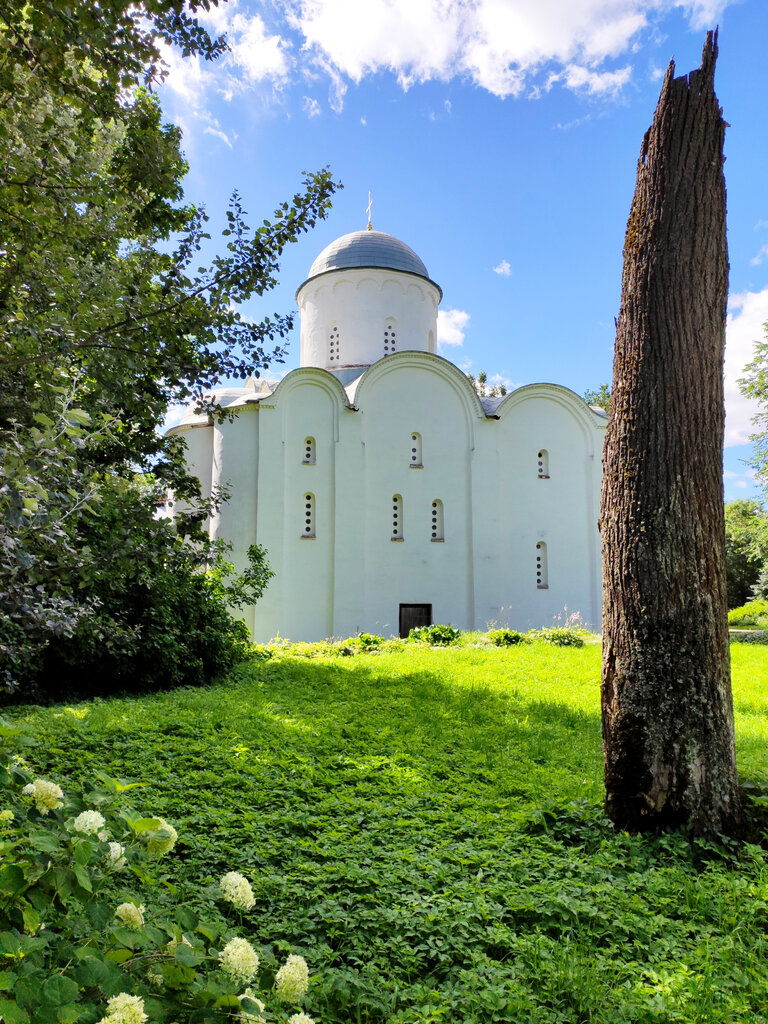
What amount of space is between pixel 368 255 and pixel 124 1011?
2202cm

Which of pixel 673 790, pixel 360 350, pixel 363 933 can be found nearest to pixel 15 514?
pixel 363 933

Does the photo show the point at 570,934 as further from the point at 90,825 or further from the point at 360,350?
the point at 360,350

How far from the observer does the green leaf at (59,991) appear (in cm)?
138

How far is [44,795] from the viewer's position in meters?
1.85

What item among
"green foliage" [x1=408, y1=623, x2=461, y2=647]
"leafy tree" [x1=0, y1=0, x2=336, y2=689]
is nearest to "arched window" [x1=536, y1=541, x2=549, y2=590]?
"green foliage" [x1=408, y1=623, x2=461, y2=647]

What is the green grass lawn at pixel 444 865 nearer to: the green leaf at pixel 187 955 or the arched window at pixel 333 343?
the green leaf at pixel 187 955

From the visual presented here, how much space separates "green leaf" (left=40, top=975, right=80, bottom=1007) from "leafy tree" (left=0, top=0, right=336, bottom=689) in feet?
5.26

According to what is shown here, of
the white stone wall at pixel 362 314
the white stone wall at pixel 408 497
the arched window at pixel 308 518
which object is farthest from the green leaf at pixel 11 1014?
the white stone wall at pixel 362 314

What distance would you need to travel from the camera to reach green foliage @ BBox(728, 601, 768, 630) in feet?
59.0

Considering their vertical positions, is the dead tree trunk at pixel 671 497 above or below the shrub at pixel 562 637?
above

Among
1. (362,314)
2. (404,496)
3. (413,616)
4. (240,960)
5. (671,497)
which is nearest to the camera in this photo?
(240,960)

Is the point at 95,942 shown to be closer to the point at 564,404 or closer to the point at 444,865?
the point at 444,865

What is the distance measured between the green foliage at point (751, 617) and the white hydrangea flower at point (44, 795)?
18813mm

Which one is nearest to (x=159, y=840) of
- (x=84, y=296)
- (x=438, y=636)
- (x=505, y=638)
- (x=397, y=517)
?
(x=84, y=296)
